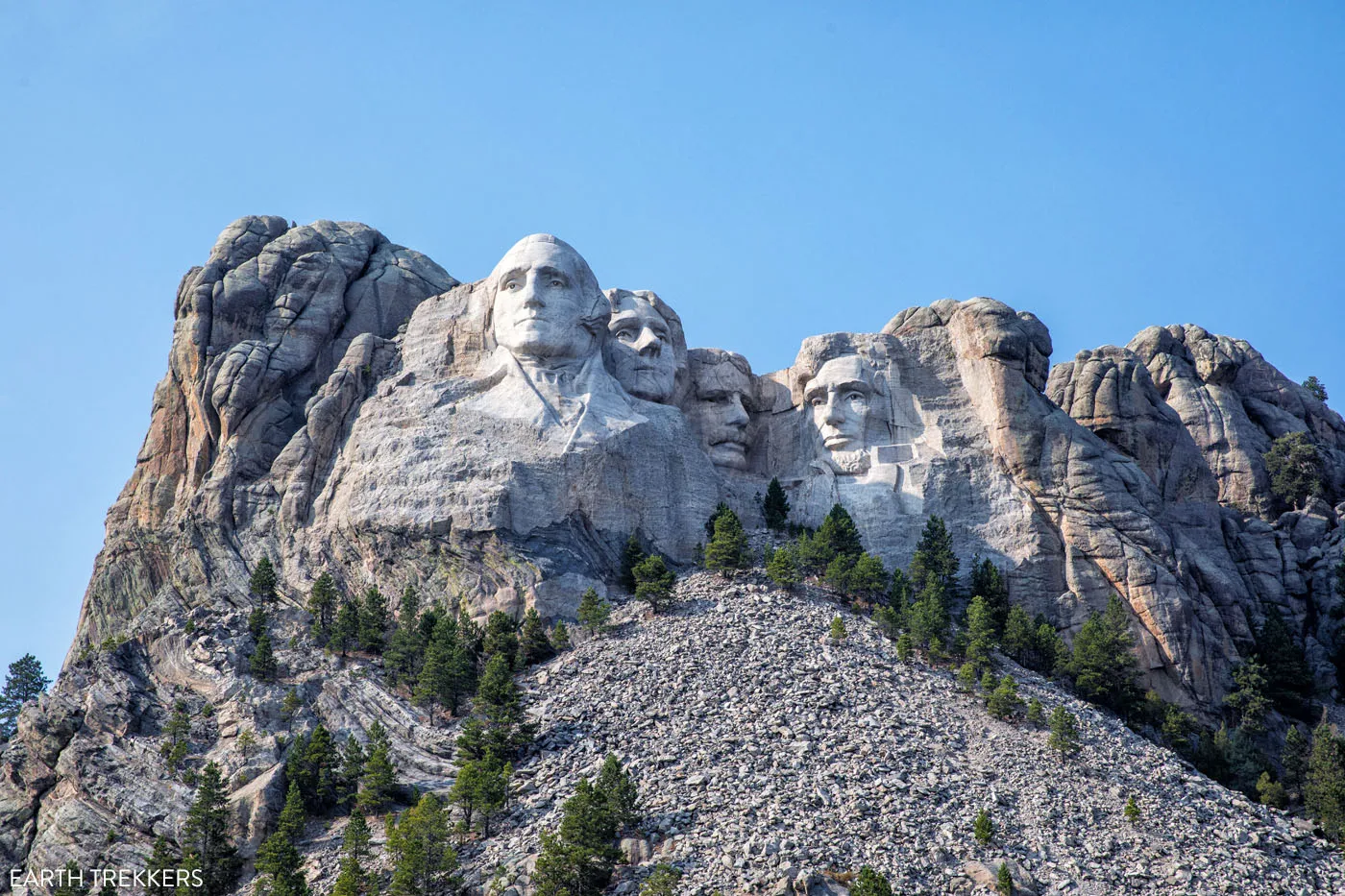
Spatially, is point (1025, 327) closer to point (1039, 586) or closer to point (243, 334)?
point (1039, 586)

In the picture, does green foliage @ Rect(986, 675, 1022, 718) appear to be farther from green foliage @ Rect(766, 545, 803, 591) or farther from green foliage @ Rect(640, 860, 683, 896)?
green foliage @ Rect(640, 860, 683, 896)

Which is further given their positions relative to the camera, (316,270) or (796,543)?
(316,270)

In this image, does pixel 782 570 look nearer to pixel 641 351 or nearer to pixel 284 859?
pixel 641 351

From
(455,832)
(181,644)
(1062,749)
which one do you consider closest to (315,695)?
(181,644)

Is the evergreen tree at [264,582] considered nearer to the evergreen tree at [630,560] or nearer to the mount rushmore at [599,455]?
the mount rushmore at [599,455]

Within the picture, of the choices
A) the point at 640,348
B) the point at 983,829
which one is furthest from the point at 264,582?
the point at 983,829

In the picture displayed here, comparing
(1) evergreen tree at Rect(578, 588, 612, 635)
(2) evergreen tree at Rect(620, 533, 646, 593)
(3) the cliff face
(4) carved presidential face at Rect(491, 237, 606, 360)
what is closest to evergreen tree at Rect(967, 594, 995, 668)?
(3) the cliff face

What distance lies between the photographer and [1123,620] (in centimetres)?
7069

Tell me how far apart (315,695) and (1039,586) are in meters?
25.3

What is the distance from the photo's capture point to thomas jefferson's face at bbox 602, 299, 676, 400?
258ft

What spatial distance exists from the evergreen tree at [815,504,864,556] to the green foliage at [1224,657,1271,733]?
13.4 metres

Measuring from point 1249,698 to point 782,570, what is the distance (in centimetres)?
1629

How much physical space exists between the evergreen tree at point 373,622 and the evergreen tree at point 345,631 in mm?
207

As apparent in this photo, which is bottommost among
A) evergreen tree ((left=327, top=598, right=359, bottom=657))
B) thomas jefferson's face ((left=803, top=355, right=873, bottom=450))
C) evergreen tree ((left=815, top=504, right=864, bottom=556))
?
evergreen tree ((left=327, top=598, right=359, bottom=657))
